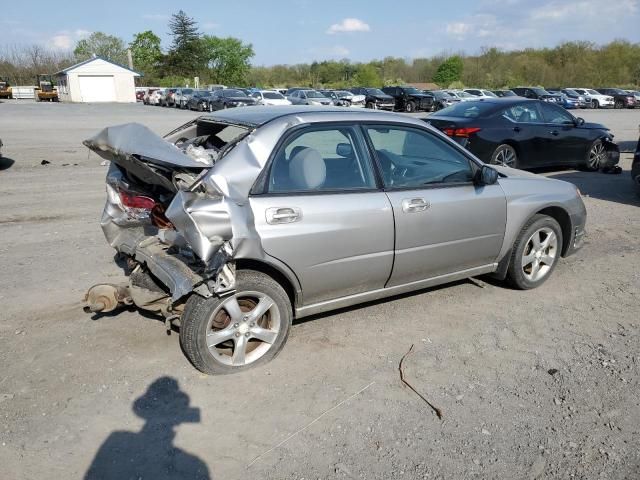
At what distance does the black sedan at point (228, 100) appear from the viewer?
31.9m

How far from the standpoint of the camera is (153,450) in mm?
2801

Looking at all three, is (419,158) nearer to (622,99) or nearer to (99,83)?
(622,99)

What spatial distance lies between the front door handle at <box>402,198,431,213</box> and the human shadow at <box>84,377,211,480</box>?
6.70 feet

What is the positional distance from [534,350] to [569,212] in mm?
1765

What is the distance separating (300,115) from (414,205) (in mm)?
1091

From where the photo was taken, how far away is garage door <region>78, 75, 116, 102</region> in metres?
53.1

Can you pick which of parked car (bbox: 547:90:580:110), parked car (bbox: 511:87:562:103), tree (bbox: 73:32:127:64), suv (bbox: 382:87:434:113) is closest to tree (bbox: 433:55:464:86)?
parked car (bbox: 547:90:580:110)

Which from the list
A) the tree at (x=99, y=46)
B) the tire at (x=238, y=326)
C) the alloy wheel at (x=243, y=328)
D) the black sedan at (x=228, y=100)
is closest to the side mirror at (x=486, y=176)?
the tire at (x=238, y=326)

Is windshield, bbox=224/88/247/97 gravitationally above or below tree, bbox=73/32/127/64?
below

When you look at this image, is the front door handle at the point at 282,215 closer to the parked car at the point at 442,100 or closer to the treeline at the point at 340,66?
the parked car at the point at 442,100

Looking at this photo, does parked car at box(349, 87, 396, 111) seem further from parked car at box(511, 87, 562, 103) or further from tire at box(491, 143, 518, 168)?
tire at box(491, 143, 518, 168)

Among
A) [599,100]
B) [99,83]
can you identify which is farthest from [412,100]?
[99,83]

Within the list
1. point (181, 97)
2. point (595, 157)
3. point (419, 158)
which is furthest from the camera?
point (181, 97)

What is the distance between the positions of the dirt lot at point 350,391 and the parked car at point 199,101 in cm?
3346
